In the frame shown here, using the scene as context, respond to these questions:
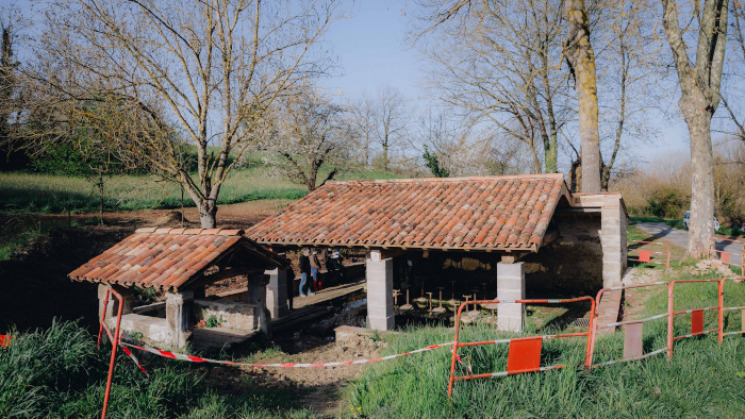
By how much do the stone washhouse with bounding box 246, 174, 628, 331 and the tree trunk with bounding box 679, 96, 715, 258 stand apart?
1.96 metres

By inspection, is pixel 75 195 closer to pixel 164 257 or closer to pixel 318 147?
pixel 318 147

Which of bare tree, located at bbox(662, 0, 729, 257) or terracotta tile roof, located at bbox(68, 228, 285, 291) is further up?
bare tree, located at bbox(662, 0, 729, 257)

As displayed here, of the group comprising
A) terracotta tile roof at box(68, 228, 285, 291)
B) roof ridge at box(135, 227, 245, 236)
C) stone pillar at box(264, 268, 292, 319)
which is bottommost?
stone pillar at box(264, 268, 292, 319)

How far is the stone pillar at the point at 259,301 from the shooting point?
9.10 metres

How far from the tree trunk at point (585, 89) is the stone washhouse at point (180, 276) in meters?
11.6

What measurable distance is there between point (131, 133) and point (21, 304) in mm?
4778

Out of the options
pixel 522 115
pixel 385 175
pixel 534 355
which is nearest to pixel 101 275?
pixel 534 355

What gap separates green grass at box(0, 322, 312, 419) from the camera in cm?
438

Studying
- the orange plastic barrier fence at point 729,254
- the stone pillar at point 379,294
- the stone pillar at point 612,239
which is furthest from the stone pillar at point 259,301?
the orange plastic barrier fence at point 729,254

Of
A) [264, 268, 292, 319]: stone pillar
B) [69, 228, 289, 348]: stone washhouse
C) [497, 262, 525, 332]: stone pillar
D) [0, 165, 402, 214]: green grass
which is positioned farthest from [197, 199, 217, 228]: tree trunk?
[497, 262, 525, 332]: stone pillar

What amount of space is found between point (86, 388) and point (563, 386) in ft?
16.8

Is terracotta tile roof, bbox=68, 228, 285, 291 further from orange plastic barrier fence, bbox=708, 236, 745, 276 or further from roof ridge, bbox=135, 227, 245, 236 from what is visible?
orange plastic barrier fence, bbox=708, 236, 745, 276

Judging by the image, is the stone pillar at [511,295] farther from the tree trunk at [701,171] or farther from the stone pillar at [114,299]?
the tree trunk at [701,171]

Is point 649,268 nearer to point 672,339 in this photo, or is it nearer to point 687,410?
point 672,339
